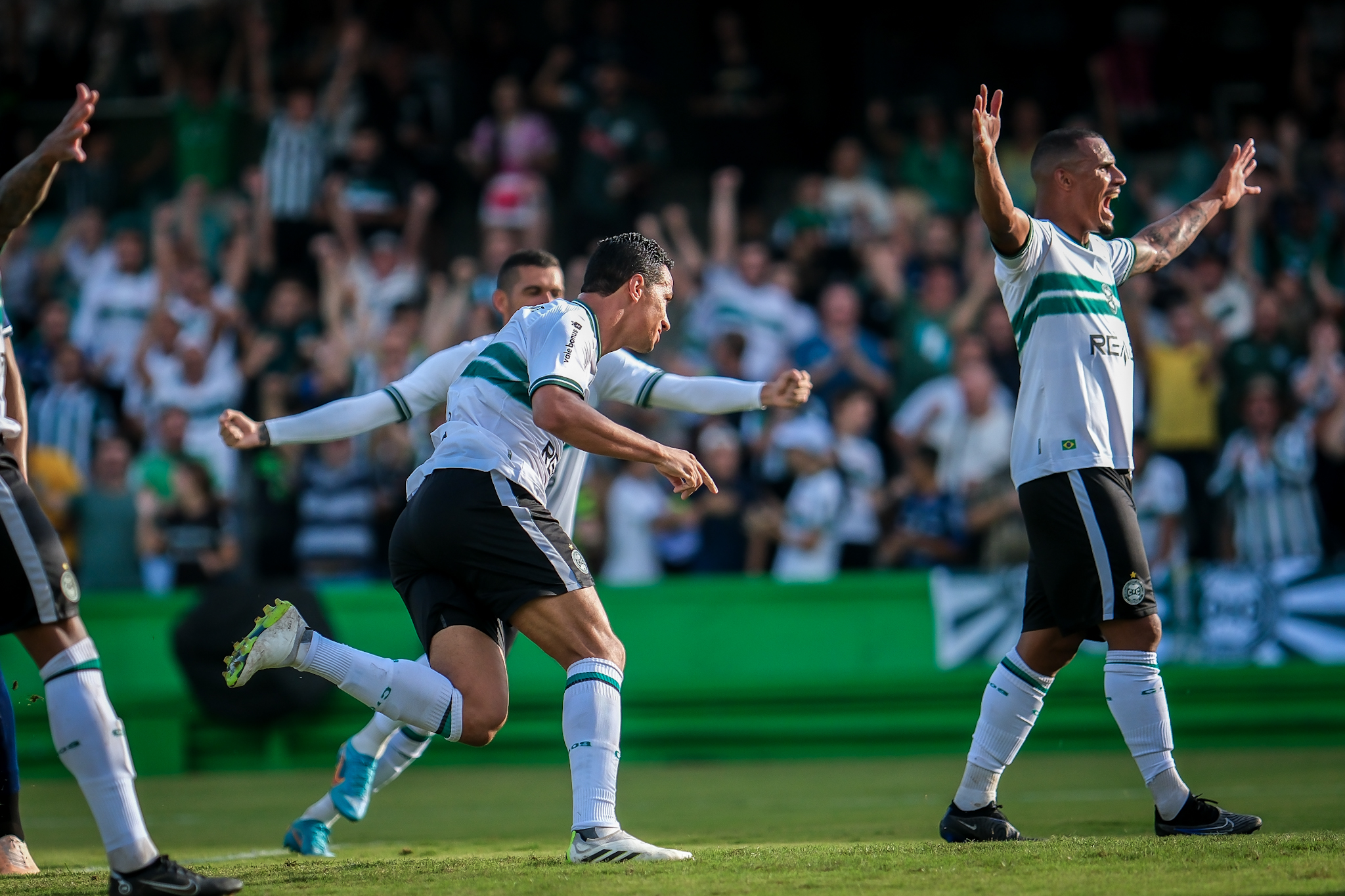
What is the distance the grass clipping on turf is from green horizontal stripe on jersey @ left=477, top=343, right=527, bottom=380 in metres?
1.84

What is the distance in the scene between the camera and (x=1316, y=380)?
41.2ft

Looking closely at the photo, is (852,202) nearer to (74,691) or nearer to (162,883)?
(74,691)

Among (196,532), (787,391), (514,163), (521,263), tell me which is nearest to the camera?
(787,391)

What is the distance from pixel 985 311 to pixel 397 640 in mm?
5997

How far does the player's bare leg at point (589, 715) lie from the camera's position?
5336 mm

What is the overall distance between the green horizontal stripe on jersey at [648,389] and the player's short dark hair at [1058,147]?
1.81 m

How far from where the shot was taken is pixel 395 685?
5.41 metres

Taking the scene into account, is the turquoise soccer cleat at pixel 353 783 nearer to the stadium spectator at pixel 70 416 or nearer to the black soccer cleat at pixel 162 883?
the black soccer cleat at pixel 162 883

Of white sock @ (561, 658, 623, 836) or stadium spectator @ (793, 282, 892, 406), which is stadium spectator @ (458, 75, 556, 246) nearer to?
stadium spectator @ (793, 282, 892, 406)

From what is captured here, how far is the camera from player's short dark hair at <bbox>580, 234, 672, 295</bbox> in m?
5.75

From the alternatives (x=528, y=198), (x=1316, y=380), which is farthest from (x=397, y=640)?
(x=1316, y=380)

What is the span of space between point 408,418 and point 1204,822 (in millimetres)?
3693

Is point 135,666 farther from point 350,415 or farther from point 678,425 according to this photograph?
point 350,415

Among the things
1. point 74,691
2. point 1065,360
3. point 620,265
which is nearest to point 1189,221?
point 1065,360
